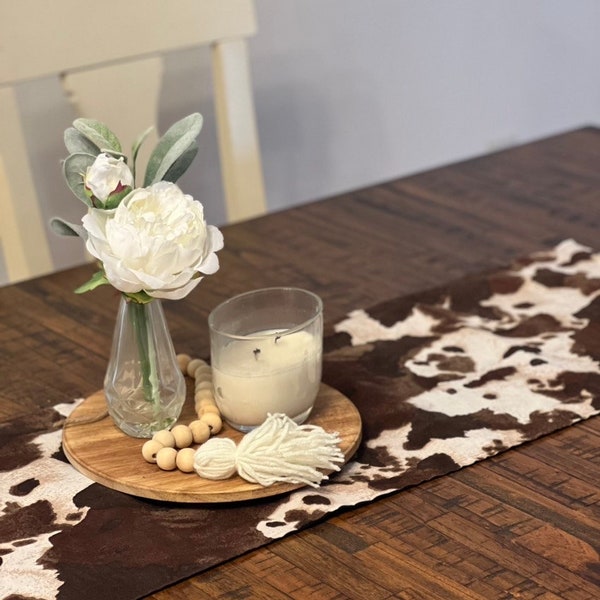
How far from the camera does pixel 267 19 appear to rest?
111 inches

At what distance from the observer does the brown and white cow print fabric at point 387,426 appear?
0.91 meters

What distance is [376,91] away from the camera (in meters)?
3.11

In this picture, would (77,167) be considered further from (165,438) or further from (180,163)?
(165,438)

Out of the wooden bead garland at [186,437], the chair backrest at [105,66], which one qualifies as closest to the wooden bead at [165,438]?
the wooden bead garland at [186,437]

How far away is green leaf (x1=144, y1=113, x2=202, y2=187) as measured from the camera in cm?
100

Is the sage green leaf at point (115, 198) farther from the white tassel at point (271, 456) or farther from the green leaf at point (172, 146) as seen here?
the white tassel at point (271, 456)

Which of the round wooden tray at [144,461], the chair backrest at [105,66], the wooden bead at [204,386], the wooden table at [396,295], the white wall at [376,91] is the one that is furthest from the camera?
the white wall at [376,91]

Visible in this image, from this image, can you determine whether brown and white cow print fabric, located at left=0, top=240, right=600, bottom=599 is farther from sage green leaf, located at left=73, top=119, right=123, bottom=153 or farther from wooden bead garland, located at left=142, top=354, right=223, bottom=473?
sage green leaf, located at left=73, top=119, right=123, bottom=153

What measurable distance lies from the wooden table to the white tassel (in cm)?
6

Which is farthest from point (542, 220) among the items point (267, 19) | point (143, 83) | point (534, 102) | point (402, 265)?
point (534, 102)

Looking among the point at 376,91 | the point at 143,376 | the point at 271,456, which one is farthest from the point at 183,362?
the point at 376,91

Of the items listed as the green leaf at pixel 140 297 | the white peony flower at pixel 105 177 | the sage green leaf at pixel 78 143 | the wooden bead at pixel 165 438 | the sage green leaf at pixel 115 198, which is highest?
the sage green leaf at pixel 78 143

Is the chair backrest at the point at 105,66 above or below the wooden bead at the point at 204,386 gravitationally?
above

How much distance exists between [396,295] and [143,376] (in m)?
0.45
